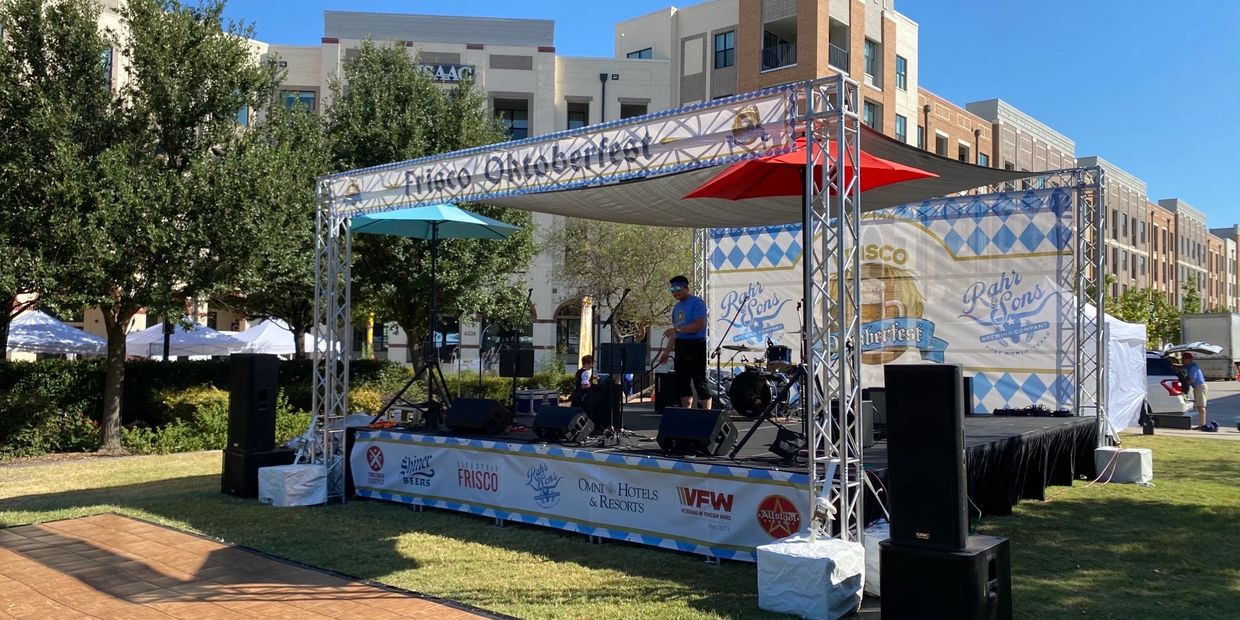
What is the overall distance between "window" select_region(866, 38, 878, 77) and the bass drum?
85.1 feet

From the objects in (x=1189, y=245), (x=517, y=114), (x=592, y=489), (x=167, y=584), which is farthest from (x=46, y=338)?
(x=1189, y=245)

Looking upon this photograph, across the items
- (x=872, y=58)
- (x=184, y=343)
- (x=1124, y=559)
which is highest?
(x=872, y=58)

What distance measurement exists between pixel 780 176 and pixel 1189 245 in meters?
73.9

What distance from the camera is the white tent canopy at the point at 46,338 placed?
18297mm

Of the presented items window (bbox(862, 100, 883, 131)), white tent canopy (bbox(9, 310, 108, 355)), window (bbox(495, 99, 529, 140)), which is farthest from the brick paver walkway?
window (bbox(495, 99, 529, 140))

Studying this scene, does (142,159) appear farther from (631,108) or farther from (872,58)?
(872,58)

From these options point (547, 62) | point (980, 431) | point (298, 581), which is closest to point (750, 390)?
point (980, 431)

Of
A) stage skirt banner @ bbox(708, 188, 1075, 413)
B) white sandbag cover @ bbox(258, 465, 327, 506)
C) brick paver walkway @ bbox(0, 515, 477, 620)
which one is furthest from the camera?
stage skirt banner @ bbox(708, 188, 1075, 413)

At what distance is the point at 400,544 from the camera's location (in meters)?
6.64

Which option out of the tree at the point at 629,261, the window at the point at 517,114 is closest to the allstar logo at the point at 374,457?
the tree at the point at 629,261

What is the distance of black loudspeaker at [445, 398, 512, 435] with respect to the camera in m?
7.92

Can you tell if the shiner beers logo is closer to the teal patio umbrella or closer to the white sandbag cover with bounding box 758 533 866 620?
the white sandbag cover with bounding box 758 533 866 620

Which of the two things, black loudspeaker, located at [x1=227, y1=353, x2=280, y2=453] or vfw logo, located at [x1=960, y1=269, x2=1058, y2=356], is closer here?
black loudspeaker, located at [x1=227, y1=353, x2=280, y2=453]

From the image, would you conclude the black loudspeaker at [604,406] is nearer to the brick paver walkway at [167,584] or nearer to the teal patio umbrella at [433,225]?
the teal patio umbrella at [433,225]
